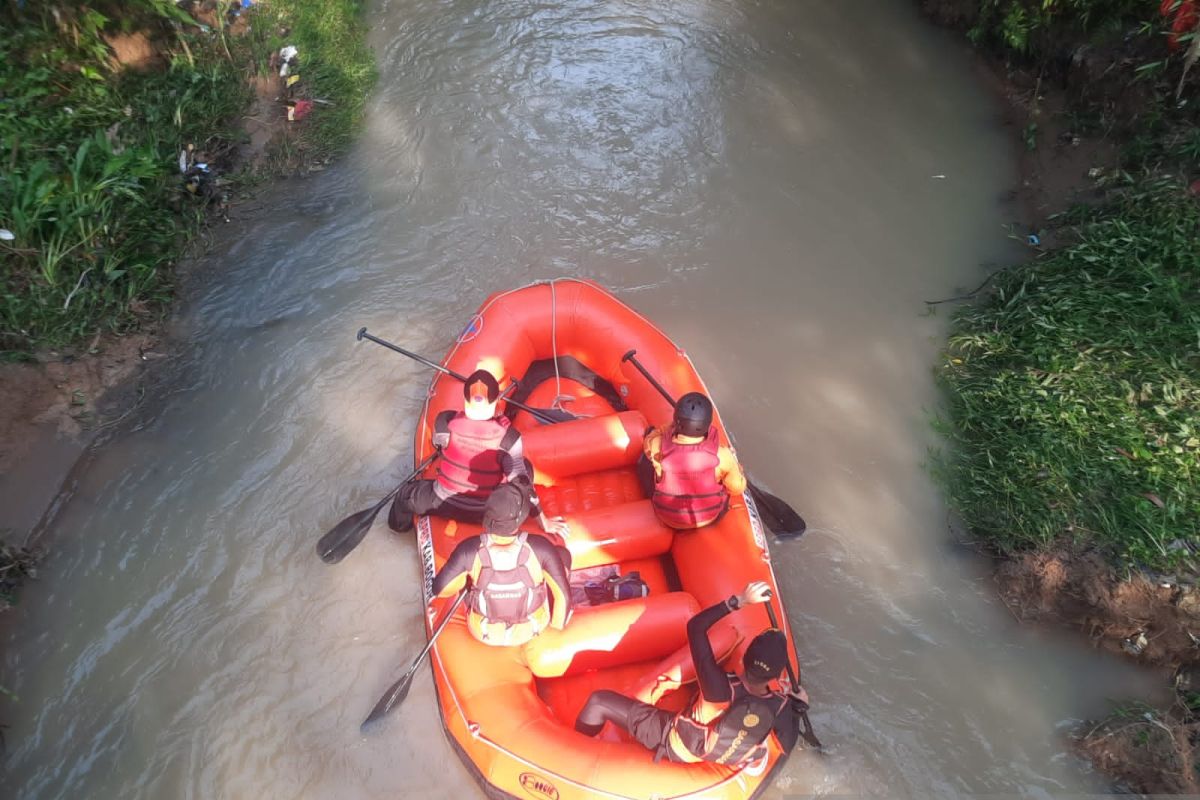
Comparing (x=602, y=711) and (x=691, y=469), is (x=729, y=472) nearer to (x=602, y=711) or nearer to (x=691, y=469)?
(x=691, y=469)

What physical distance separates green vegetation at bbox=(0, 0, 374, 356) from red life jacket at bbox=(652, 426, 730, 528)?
3807 millimetres

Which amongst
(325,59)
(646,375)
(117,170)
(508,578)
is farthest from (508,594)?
(325,59)

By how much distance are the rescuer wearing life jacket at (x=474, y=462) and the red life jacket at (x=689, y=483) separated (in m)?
0.54

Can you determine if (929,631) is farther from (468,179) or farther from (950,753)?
(468,179)

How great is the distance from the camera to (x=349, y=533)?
399cm

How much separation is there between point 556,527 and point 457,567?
2.06ft

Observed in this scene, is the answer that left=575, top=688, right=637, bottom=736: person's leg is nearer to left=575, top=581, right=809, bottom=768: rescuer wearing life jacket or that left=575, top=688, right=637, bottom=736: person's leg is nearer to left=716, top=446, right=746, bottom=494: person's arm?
left=575, top=581, right=809, bottom=768: rescuer wearing life jacket

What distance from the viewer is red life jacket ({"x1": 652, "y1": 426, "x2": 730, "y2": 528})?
3.49 metres

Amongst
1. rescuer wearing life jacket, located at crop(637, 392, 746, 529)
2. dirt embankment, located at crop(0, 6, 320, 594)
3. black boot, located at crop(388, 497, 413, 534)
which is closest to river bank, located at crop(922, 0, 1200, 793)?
rescuer wearing life jacket, located at crop(637, 392, 746, 529)

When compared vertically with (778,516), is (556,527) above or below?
above

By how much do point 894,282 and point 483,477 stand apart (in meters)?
3.54

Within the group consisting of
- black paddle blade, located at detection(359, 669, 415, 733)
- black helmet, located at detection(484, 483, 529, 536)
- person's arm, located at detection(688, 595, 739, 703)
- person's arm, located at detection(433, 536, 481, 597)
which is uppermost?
black helmet, located at detection(484, 483, 529, 536)

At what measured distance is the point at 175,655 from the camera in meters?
3.71

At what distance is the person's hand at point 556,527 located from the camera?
3.60 m
